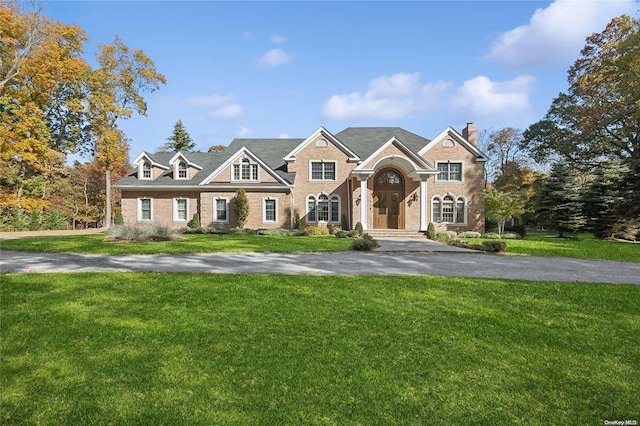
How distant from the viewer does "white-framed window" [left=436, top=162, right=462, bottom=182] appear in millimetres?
25297

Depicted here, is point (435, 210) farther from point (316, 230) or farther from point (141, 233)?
point (141, 233)

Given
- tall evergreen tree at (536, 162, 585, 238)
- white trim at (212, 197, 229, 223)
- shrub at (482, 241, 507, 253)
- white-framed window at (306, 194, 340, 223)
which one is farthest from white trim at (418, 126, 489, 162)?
white trim at (212, 197, 229, 223)

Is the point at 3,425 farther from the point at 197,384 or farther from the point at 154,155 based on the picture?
the point at 154,155

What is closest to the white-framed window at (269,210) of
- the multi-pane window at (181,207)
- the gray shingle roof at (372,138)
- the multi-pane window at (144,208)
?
the multi-pane window at (181,207)

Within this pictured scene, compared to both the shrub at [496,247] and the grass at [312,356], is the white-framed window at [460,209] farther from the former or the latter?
the grass at [312,356]

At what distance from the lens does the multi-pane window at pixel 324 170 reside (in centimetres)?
2503

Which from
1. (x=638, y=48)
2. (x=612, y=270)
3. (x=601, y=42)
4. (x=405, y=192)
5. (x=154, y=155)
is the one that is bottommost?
(x=612, y=270)

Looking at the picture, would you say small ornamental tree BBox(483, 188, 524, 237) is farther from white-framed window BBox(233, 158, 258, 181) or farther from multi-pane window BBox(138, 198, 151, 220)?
multi-pane window BBox(138, 198, 151, 220)

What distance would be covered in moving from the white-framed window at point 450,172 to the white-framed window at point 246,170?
13.6m

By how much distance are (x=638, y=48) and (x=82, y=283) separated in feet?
77.8

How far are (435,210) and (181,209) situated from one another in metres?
19.1

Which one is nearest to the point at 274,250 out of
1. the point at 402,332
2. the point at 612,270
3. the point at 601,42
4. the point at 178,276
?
the point at 178,276

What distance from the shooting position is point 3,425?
266 cm

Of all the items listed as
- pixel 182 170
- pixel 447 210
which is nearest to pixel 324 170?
pixel 447 210
